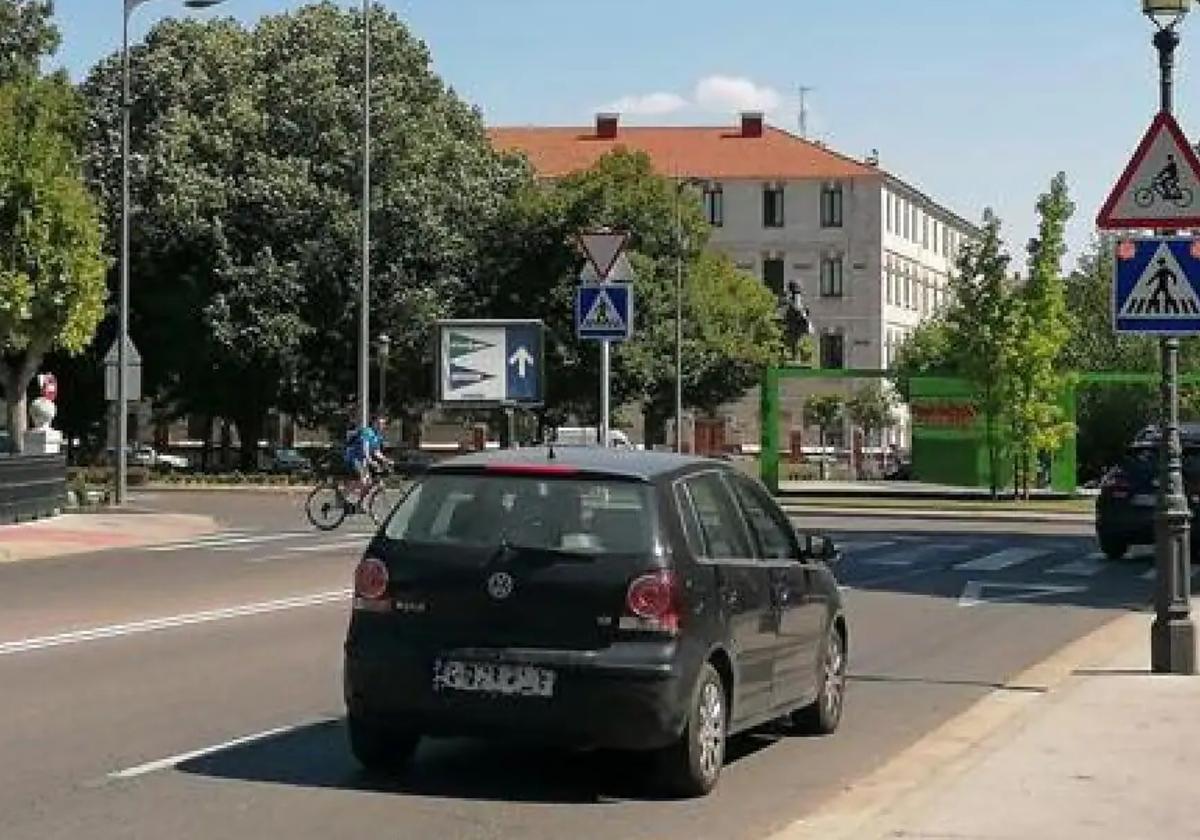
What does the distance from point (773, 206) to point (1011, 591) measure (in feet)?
309

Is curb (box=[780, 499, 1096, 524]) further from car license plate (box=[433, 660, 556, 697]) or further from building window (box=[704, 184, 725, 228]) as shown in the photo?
building window (box=[704, 184, 725, 228])

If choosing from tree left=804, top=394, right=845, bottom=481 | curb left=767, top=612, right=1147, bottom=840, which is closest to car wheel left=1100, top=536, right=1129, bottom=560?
curb left=767, top=612, right=1147, bottom=840

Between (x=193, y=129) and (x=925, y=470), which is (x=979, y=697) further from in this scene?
(x=193, y=129)

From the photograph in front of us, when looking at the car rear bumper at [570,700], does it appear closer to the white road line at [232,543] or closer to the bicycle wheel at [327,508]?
the white road line at [232,543]

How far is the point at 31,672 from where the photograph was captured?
13.4 metres

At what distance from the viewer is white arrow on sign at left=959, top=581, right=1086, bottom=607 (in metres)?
21.5

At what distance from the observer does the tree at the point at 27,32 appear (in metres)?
57.3

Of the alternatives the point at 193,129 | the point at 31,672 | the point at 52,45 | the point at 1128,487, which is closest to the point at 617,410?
the point at 193,129

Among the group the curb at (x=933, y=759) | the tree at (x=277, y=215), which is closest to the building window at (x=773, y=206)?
the tree at (x=277, y=215)

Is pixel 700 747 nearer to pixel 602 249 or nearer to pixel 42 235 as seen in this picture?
pixel 602 249

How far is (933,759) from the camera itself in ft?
33.6

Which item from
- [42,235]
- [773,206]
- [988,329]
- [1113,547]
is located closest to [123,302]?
[42,235]

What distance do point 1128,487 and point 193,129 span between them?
137 feet

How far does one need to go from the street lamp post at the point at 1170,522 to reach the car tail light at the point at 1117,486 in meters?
13.1
